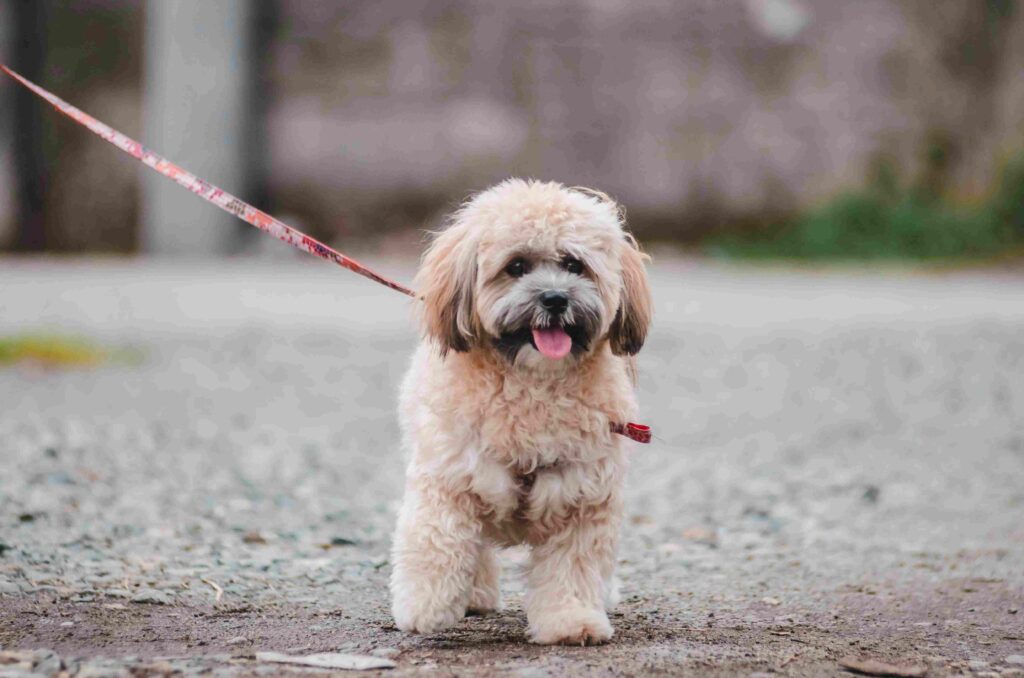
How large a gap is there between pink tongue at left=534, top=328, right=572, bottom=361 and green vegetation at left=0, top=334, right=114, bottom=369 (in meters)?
6.84

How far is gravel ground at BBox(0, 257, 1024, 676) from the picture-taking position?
390cm

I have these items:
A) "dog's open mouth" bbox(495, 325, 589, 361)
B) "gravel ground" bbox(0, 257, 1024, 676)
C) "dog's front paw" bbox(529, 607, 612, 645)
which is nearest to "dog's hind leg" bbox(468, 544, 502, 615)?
"gravel ground" bbox(0, 257, 1024, 676)

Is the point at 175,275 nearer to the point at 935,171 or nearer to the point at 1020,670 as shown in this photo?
the point at 935,171

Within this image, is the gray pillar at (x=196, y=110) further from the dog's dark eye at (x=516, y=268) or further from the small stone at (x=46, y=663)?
the small stone at (x=46, y=663)

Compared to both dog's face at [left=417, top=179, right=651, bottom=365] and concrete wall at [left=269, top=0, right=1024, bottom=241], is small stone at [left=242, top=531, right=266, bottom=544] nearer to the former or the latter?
dog's face at [left=417, top=179, right=651, bottom=365]

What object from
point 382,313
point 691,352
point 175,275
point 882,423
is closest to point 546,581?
point 882,423

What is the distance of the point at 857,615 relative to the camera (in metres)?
4.39

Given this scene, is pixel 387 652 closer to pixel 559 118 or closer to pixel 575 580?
A: pixel 575 580

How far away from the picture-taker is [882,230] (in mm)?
16453

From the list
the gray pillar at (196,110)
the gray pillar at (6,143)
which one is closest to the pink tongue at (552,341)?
the gray pillar at (196,110)

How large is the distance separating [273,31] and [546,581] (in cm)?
1382

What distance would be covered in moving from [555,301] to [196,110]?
42.7 feet

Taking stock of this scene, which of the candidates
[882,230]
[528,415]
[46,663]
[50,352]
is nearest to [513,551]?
[528,415]

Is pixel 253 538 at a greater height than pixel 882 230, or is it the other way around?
pixel 882 230
